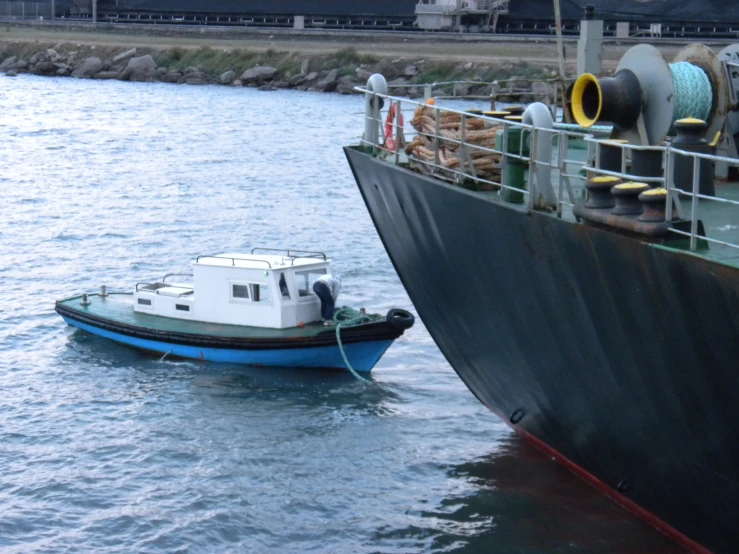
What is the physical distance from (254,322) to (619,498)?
9475 mm

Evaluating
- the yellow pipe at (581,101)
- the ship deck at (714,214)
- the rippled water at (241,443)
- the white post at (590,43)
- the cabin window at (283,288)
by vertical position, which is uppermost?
the white post at (590,43)

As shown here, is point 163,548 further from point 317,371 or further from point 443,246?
point 317,371

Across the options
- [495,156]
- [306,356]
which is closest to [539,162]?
[495,156]

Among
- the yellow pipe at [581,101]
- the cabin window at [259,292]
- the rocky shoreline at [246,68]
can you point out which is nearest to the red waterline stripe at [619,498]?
the yellow pipe at [581,101]

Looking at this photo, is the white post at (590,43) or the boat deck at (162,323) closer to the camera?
the white post at (590,43)

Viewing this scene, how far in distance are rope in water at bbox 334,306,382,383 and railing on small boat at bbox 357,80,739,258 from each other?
433cm

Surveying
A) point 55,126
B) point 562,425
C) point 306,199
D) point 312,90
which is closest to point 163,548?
point 562,425

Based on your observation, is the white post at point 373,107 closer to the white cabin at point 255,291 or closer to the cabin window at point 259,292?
the white cabin at point 255,291

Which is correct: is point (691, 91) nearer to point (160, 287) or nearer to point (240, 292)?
point (240, 292)

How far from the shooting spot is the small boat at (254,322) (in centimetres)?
1916

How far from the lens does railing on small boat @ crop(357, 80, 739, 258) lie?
363 inches

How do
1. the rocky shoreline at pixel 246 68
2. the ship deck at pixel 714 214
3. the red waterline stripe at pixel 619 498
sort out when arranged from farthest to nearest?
the rocky shoreline at pixel 246 68 < the red waterline stripe at pixel 619 498 < the ship deck at pixel 714 214

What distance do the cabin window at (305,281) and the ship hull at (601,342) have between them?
19.3ft

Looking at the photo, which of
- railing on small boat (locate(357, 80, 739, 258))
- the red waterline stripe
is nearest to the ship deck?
railing on small boat (locate(357, 80, 739, 258))
